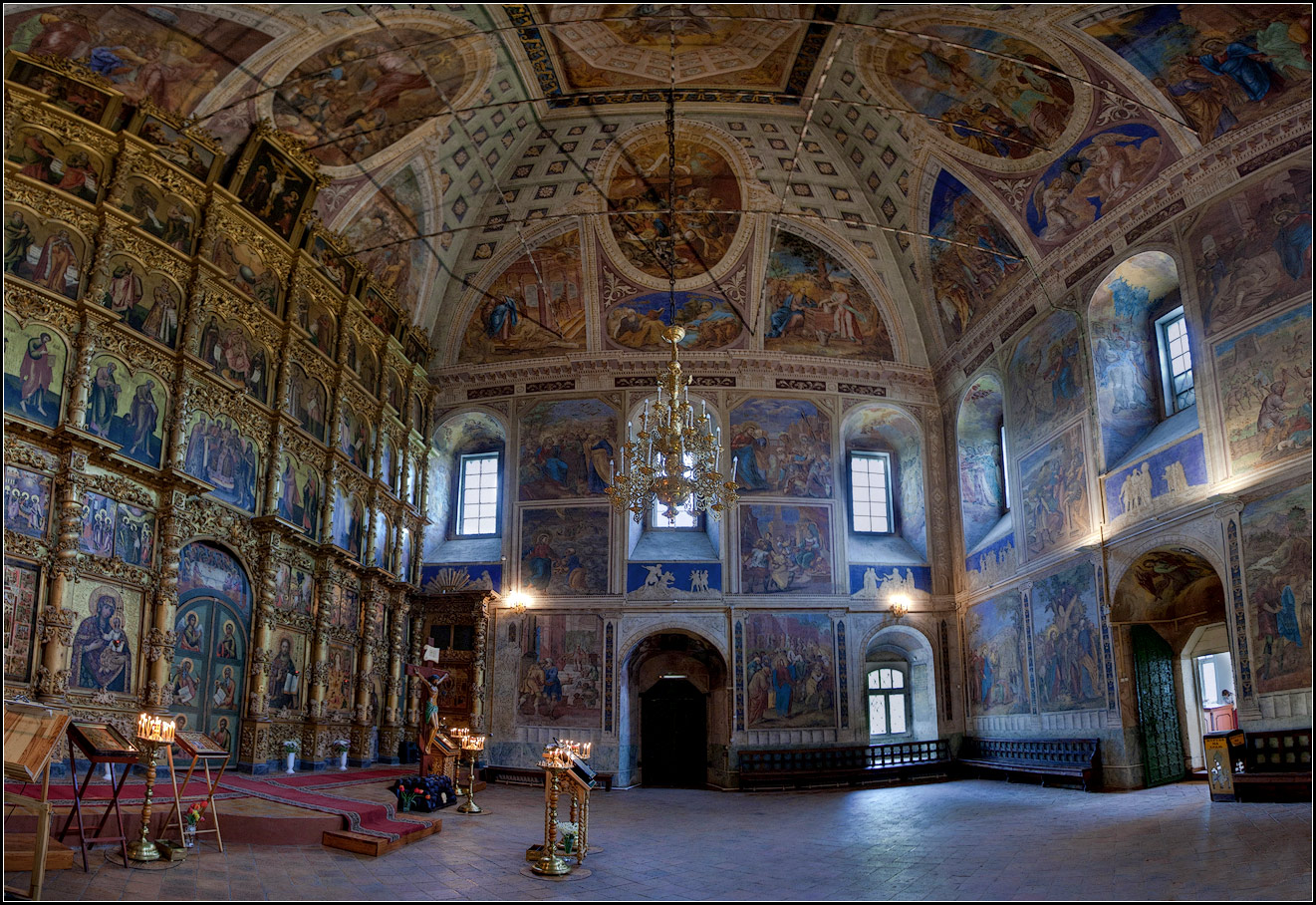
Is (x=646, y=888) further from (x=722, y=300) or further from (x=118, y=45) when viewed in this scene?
(x=722, y=300)

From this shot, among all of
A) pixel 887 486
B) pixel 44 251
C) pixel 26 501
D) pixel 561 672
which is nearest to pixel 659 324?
pixel 887 486

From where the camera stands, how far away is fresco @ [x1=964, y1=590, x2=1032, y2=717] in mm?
18953

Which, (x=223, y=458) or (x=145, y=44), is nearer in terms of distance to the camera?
(x=145, y=44)

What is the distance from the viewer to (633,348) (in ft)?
75.8

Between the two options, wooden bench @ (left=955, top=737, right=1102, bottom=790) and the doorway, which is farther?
the doorway

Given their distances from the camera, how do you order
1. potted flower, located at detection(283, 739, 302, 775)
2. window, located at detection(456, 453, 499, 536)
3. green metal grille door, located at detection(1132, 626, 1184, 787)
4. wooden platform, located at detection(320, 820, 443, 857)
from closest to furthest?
wooden platform, located at detection(320, 820, 443, 857), potted flower, located at detection(283, 739, 302, 775), green metal grille door, located at detection(1132, 626, 1184, 787), window, located at detection(456, 453, 499, 536)

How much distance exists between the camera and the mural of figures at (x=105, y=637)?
38.8ft

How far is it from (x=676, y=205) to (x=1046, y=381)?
30.5 feet

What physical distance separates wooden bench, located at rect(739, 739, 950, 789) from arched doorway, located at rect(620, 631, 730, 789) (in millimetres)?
1418

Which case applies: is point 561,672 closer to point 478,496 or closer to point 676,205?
point 478,496

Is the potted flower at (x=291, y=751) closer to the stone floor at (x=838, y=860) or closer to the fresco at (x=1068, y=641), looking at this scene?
the stone floor at (x=838, y=860)

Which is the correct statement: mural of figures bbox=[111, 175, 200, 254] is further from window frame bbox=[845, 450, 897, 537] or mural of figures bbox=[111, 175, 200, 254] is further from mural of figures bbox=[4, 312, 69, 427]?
window frame bbox=[845, 450, 897, 537]

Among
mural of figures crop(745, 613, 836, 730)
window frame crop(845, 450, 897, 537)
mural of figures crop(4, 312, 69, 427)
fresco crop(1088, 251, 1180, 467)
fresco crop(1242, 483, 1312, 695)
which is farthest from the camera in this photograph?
window frame crop(845, 450, 897, 537)

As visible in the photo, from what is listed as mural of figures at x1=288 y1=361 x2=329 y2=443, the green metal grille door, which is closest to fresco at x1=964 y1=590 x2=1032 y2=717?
the green metal grille door
